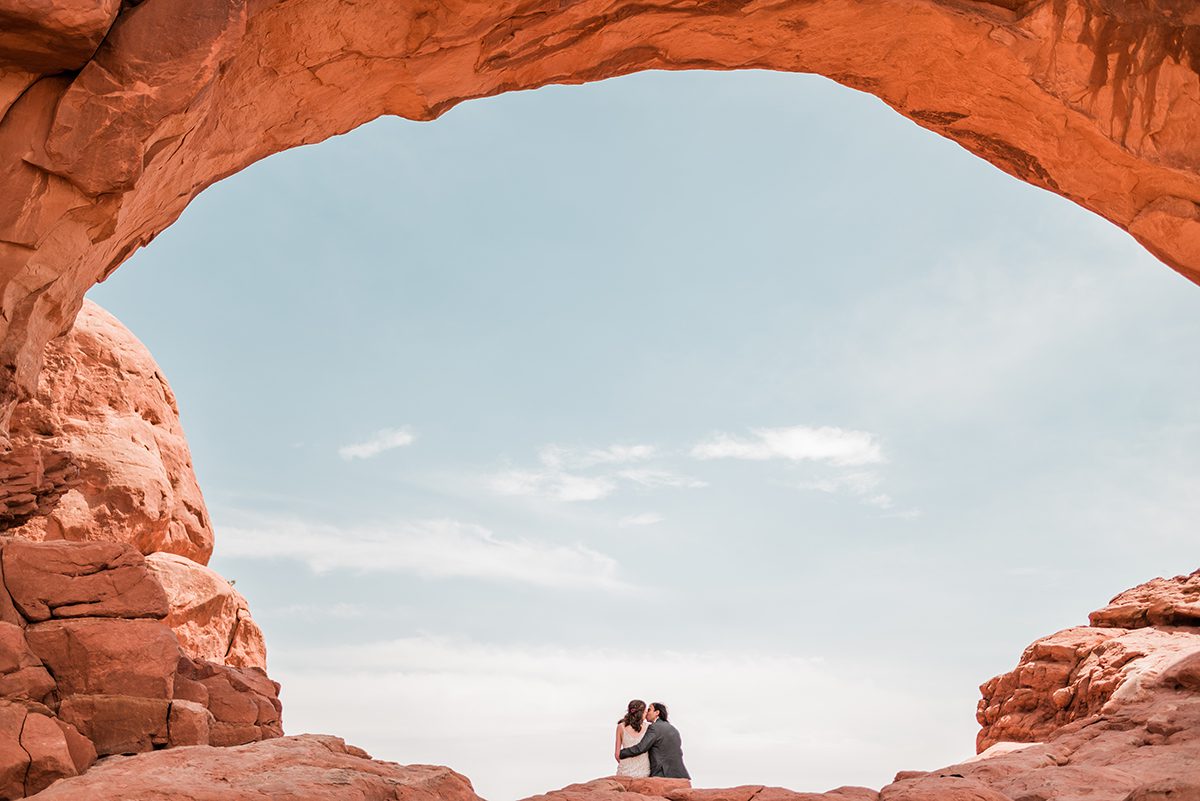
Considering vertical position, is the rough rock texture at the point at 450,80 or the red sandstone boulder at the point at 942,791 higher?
the rough rock texture at the point at 450,80

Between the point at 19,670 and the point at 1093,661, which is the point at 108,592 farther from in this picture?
the point at 1093,661

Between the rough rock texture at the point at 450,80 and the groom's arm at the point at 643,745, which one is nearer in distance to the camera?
the rough rock texture at the point at 450,80

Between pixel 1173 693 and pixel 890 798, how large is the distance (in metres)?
4.97

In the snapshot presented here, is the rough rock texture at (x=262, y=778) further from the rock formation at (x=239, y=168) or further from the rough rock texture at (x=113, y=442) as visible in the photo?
the rough rock texture at (x=113, y=442)

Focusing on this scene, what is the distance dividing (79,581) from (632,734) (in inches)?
228

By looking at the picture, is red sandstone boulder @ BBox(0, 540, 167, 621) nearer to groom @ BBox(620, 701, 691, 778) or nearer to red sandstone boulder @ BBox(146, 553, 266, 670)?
red sandstone boulder @ BBox(146, 553, 266, 670)

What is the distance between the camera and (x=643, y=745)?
10.1 m

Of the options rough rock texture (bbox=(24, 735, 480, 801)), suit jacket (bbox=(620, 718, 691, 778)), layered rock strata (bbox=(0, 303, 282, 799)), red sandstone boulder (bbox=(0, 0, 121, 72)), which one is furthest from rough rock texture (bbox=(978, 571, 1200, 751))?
red sandstone boulder (bbox=(0, 0, 121, 72))

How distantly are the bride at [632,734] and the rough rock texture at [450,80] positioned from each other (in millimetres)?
6738

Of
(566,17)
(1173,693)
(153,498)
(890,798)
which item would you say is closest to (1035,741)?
(1173,693)

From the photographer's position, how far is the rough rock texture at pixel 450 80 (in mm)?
7379

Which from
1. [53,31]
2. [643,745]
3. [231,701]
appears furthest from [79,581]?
[643,745]

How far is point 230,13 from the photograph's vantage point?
7398 millimetres

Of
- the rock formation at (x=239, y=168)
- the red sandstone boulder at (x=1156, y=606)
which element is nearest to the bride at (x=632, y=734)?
the rock formation at (x=239, y=168)
